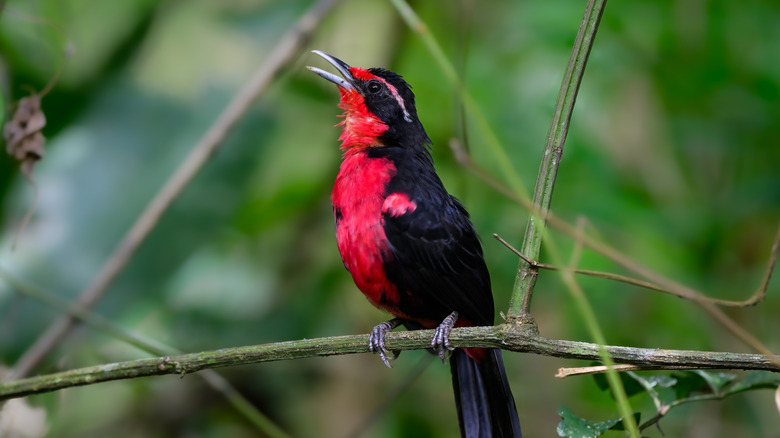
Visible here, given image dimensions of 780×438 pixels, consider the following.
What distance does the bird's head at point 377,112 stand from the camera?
109 inches

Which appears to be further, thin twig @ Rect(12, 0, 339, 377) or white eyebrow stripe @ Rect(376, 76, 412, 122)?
thin twig @ Rect(12, 0, 339, 377)

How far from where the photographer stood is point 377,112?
2777mm

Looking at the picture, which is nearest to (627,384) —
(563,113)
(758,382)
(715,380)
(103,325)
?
(715,380)

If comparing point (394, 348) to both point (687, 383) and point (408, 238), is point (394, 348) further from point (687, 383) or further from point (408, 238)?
point (687, 383)

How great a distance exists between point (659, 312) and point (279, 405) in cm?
218

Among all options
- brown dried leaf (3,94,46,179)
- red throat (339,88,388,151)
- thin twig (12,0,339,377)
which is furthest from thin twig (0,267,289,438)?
red throat (339,88,388,151)

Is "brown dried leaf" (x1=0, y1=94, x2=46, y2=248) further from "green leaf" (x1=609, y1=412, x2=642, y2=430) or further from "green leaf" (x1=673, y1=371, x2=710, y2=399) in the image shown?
"green leaf" (x1=673, y1=371, x2=710, y2=399)

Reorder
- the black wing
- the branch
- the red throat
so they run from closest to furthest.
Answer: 1. the branch
2. the black wing
3. the red throat

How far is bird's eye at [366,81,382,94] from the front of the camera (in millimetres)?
2836

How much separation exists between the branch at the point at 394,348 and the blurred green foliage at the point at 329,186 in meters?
1.27

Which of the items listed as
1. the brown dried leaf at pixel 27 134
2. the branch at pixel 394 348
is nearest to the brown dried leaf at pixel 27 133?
the brown dried leaf at pixel 27 134

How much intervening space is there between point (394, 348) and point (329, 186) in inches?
92.7

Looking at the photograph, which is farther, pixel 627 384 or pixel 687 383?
pixel 627 384

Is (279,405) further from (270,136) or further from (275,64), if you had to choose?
(275,64)
